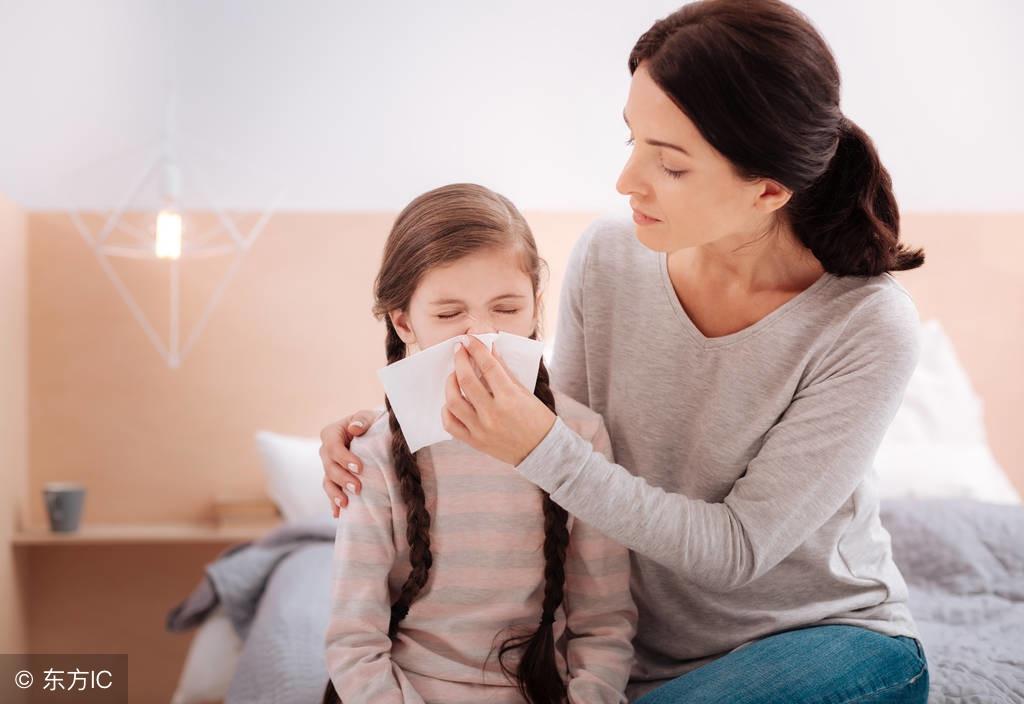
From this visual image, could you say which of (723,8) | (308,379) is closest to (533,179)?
(308,379)

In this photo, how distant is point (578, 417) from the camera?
1.33 meters

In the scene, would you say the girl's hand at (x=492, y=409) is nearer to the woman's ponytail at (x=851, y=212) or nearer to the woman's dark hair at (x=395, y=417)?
the woman's dark hair at (x=395, y=417)

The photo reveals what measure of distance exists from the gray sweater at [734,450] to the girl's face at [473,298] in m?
0.21

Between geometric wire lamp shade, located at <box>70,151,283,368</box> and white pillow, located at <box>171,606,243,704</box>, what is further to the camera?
geometric wire lamp shade, located at <box>70,151,283,368</box>

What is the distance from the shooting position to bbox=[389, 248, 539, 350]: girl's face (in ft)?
3.93

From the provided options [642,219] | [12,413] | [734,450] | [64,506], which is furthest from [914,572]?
[12,413]

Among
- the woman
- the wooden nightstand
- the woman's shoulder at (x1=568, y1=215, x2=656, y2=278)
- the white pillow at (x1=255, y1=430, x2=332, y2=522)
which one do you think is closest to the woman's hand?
the woman

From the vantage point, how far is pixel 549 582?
123cm

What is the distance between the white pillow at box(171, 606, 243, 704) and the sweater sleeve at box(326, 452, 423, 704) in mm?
976

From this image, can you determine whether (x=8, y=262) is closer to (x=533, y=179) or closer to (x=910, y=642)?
(x=533, y=179)

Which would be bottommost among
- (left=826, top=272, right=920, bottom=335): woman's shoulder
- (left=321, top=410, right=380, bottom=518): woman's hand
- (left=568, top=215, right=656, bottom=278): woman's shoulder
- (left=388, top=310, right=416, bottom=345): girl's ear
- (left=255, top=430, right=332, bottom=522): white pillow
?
(left=255, top=430, right=332, bottom=522): white pillow

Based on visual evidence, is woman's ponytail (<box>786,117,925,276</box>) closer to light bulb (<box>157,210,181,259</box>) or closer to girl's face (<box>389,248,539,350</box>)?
girl's face (<box>389,248,539,350</box>)

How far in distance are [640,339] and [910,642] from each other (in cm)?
53

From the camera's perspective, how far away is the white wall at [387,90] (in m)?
2.71
